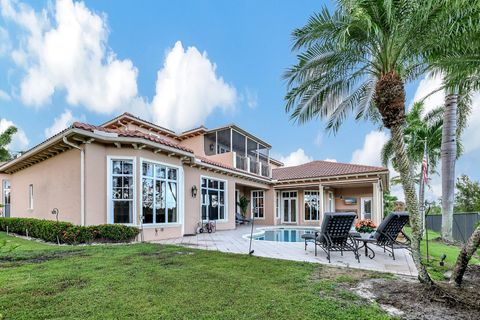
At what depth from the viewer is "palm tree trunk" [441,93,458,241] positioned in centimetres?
1369

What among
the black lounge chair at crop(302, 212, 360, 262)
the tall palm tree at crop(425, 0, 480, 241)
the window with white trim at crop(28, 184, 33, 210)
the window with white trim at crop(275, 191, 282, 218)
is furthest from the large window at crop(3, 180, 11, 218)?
the tall palm tree at crop(425, 0, 480, 241)

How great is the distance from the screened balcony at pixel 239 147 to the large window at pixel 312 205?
11.9 ft

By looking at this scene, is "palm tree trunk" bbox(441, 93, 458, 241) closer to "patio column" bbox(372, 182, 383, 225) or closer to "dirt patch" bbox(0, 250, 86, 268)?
"patio column" bbox(372, 182, 383, 225)

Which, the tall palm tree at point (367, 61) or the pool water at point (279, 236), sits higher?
the tall palm tree at point (367, 61)

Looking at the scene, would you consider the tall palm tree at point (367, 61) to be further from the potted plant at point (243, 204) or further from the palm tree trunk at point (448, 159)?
the potted plant at point (243, 204)

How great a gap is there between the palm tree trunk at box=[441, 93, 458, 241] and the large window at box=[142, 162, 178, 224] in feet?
42.2

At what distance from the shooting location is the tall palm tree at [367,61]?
549 centimetres

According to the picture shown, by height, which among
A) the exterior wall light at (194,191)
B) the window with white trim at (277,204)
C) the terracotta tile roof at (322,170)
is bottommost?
the window with white trim at (277,204)

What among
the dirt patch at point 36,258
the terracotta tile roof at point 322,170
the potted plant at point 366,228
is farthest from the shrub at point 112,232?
the terracotta tile roof at point 322,170

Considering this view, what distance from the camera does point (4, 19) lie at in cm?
1276

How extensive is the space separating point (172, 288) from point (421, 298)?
3.94 metres

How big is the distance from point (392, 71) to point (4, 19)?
1579 cm

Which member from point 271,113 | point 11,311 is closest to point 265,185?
point 271,113

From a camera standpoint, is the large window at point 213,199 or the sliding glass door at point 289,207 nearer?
the large window at point 213,199
